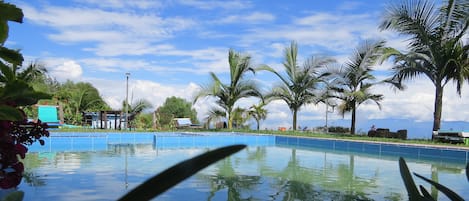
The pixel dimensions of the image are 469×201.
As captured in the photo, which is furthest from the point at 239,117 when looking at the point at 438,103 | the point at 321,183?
the point at 321,183

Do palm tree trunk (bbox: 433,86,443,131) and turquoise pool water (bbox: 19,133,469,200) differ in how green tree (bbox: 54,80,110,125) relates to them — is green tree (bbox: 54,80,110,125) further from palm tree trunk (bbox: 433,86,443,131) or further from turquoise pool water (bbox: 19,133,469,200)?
palm tree trunk (bbox: 433,86,443,131)

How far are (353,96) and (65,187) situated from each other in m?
13.2

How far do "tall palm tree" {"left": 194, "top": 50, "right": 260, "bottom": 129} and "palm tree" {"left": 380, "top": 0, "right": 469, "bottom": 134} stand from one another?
717 cm

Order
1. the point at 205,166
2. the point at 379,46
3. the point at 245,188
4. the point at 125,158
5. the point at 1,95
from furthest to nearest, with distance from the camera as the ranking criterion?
the point at 379,46, the point at 125,158, the point at 245,188, the point at 1,95, the point at 205,166

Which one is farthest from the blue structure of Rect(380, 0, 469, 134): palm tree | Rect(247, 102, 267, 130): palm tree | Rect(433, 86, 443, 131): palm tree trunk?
Rect(433, 86, 443, 131): palm tree trunk

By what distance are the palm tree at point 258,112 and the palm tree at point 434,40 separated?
7.76 meters

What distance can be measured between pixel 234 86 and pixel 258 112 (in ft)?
6.81

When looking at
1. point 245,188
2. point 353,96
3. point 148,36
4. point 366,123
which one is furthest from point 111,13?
point 366,123

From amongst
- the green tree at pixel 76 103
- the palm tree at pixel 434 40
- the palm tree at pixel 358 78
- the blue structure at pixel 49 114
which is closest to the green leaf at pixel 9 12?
the palm tree at pixel 434 40

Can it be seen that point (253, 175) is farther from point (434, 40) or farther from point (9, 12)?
point (434, 40)

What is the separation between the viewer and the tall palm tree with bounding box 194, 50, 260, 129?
19.5 metres

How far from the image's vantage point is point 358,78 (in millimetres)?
17094

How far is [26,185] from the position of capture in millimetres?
6031

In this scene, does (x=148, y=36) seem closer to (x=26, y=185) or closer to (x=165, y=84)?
(x=165, y=84)
